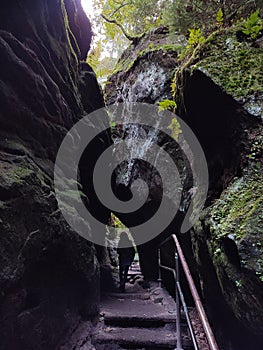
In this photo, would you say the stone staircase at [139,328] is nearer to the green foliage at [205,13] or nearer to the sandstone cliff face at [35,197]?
the sandstone cliff face at [35,197]

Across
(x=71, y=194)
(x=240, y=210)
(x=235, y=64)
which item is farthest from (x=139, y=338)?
(x=235, y=64)

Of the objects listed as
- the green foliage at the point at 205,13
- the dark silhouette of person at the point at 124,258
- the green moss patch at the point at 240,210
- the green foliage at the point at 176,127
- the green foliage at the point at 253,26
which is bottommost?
the dark silhouette of person at the point at 124,258

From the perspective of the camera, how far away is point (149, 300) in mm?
5352

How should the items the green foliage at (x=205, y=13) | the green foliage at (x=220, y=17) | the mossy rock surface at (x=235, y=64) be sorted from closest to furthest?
the mossy rock surface at (x=235, y=64)
the green foliage at (x=220, y=17)
the green foliage at (x=205, y=13)

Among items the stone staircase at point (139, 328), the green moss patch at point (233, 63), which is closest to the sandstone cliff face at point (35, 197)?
the stone staircase at point (139, 328)

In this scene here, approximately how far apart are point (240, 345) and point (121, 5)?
27.5ft

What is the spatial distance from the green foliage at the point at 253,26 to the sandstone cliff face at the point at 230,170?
0.13m

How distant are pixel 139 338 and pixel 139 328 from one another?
1.58 feet

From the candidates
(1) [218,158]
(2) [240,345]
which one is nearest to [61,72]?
(1) [218,158]

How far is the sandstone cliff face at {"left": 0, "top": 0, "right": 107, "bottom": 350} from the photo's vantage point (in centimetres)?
232

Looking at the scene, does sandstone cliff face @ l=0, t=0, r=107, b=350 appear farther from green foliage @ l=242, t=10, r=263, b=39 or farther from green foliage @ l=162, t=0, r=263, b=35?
green foliage @ l=242, t=10, r=263, b=39

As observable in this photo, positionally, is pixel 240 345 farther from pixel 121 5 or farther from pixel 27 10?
pixel 121 5

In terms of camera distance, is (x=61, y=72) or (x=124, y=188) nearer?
(x=61, y=72)

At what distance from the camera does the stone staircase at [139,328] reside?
305 centimetres
